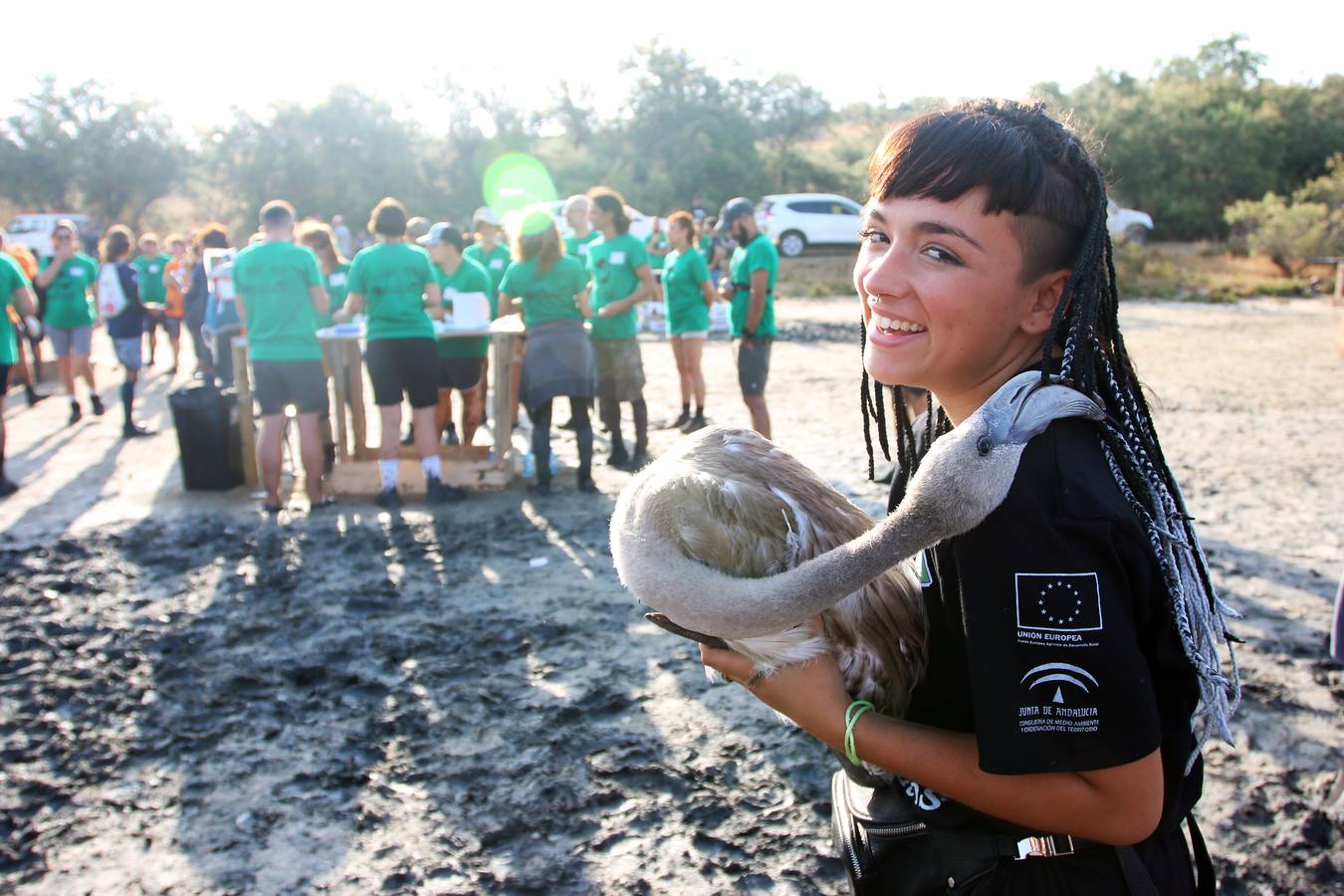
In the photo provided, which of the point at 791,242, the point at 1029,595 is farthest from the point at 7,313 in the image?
the point at 791,242

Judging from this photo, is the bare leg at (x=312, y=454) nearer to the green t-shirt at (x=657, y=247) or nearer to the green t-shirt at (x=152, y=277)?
the green t-shirt at (x=152, y=277)

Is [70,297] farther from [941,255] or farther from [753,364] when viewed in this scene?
[941,255]

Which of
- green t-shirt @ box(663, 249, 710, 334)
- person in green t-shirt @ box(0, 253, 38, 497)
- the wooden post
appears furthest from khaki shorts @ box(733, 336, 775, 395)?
person in green t-shirt @ box(0, 253, 38, 497)

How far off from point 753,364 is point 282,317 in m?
3.53

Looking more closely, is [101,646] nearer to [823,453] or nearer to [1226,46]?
[823,453]

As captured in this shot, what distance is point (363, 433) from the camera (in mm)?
8211

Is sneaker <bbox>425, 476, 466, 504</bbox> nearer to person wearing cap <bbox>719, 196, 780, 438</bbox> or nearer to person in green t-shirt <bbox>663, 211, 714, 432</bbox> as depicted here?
person wearing cap <bbox>719, 196, 780, 438</bbox>

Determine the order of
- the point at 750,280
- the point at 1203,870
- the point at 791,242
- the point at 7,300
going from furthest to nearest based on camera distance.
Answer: the point at 791,242 < the point at 7,300 < the point at 750,280 < the point at 1203,870

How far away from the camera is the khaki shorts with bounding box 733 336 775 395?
768 centimetres

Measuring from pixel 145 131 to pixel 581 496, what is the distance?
45278mm

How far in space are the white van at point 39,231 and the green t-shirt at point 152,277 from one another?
15059mm

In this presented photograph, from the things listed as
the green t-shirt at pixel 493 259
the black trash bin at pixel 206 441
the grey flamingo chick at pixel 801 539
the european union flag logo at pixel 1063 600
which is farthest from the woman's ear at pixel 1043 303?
the green t-shirt at pixel 493 259

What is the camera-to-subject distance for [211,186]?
129 ft

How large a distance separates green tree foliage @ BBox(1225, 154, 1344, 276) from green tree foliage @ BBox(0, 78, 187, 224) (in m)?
43.7
